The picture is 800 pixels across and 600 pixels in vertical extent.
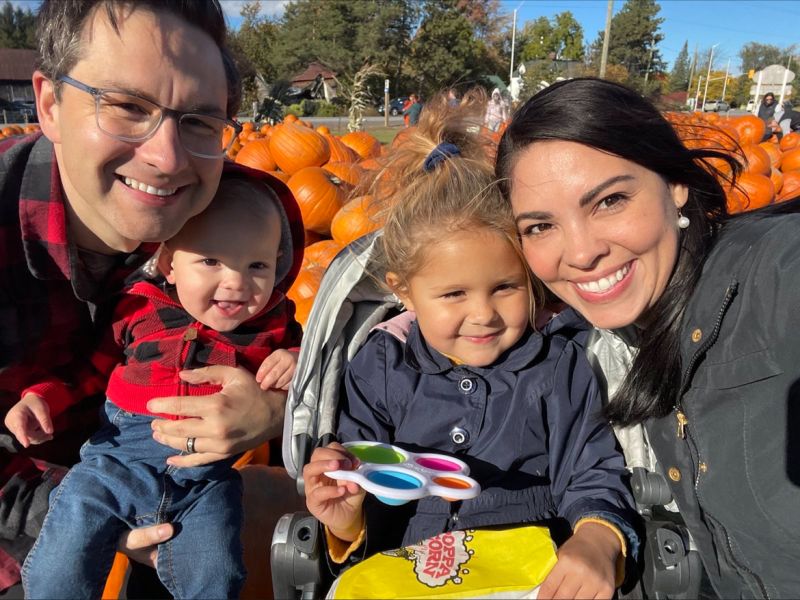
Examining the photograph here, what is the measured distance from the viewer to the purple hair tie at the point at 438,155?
1.95 meters

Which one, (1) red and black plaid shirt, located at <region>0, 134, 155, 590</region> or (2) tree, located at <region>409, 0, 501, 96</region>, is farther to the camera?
(2) tree, located at <region>409, 0, 501, 96</region>

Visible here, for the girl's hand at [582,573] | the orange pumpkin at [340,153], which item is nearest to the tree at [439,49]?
the orange pumpkin at [340,153]

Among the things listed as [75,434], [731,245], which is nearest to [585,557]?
[731,245]

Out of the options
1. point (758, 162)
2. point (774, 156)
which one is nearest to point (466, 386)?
point (758, 162)

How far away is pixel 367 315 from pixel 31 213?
1164 millimetres

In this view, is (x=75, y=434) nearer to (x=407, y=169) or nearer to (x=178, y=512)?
(x=178, y=512)

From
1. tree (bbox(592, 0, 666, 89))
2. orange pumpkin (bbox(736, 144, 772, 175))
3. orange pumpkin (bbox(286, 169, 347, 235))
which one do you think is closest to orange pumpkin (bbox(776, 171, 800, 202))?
orange pumpkin (bbox(736, 144, 772, 175))

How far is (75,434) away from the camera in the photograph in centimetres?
221

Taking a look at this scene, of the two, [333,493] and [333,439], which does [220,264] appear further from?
[333,493]

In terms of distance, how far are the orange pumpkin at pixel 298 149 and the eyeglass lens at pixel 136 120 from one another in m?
5.47

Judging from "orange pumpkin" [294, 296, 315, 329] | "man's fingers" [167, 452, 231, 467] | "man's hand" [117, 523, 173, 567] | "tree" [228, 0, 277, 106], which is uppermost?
"tree" [228, 0, 277, 106]

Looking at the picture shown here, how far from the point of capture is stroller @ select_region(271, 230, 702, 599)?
4.98ft

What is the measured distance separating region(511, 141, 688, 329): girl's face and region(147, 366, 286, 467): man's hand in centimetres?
110

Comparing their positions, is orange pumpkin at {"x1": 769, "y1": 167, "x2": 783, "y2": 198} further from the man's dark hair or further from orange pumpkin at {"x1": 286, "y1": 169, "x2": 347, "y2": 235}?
the man's dark hair
